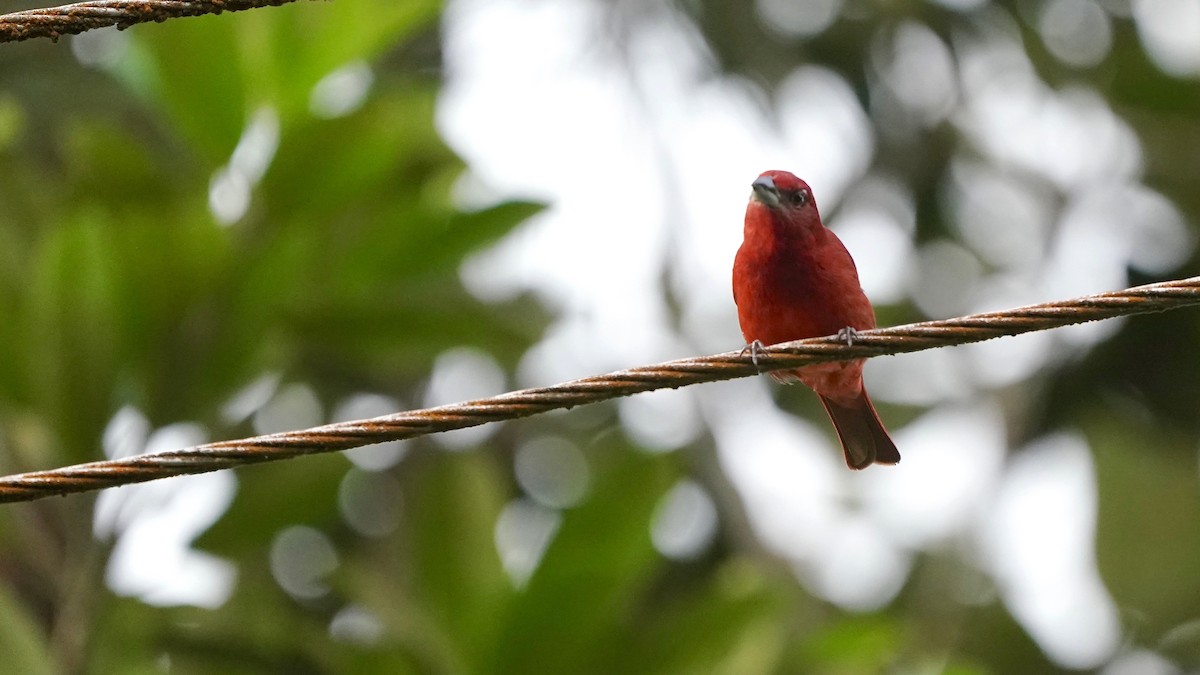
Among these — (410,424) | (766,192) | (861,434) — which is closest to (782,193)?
(766,192)

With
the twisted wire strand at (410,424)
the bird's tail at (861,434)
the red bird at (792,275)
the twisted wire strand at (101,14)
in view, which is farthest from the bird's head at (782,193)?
the twisted wire strand at (101,14)

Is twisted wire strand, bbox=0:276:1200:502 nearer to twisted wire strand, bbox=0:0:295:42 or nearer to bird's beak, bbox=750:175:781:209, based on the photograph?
twisted wire strand, bbox=0:0:295:42

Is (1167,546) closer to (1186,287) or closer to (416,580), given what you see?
(416,580)

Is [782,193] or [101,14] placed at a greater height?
[101,14]

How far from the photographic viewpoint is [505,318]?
5730 millimetres

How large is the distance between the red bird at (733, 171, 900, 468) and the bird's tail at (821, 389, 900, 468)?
0.20 metres

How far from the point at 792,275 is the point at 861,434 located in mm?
671

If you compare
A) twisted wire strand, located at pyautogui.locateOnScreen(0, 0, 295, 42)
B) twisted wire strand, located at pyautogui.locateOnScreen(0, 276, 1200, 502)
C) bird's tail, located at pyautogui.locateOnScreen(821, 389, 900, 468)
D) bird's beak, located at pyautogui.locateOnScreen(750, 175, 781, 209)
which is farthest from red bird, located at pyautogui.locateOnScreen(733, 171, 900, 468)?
twisted wire strand, located at pyautogui.locateOnScreen(0, 0, 295, 42)

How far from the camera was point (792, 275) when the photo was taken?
13.6ft

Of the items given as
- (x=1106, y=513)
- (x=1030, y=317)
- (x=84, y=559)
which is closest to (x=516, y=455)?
(x=1106, y=513)

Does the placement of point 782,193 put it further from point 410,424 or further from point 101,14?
point 101,14

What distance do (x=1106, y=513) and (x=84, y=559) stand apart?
521cm

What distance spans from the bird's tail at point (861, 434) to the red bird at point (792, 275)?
0.20 metres

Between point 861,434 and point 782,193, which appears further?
point 861,434
